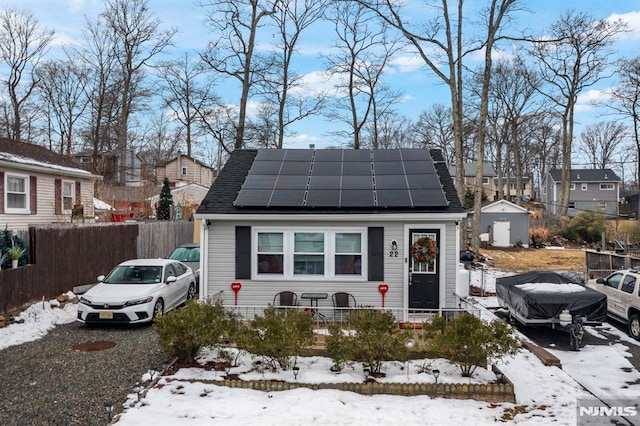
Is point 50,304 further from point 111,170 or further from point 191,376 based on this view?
point 111,170

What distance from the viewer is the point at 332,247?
9.95m

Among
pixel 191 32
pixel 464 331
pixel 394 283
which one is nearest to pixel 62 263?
pixel 394 283

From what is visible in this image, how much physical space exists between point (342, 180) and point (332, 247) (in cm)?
188

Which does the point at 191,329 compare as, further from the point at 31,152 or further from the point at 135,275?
the point at 31,152

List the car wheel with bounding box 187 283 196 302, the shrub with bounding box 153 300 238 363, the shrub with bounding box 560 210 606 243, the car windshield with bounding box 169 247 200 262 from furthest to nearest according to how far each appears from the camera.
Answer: the shrub with bounding box 560 210 606 243 < the car windshield with bounding box 169 247 200 262 < the car wheel with bounding box 187 283 196 302 < the shrub with bounding box 153 300 238 363

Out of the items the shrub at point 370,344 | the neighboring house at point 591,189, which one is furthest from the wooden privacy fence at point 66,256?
the neighboring house at point 591,189

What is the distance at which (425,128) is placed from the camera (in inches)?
1944

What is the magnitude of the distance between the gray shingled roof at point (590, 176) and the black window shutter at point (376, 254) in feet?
162

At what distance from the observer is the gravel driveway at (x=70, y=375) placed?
5574 millimetres

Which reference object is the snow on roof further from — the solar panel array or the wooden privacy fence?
the solar panel array

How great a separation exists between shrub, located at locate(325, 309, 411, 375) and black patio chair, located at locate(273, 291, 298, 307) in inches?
109

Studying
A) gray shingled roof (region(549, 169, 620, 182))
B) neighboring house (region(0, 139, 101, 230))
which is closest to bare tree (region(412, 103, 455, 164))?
gray shingled roof (region(549, 169, 620, 182))

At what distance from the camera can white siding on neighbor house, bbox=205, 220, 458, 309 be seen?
9836 millimetres

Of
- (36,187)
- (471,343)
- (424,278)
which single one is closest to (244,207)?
(424,278)
